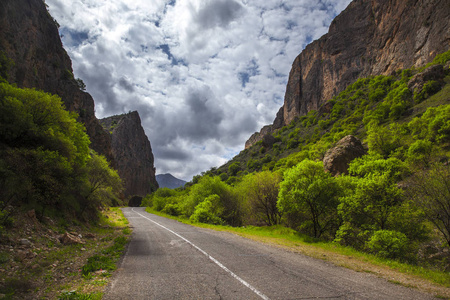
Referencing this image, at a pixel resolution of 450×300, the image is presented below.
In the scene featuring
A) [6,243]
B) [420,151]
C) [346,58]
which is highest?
[346,58]

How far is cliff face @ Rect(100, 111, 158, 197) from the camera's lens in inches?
4582

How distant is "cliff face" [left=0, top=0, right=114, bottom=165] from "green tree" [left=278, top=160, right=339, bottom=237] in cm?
4007

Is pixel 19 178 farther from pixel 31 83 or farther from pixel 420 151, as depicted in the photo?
pixel 420 151

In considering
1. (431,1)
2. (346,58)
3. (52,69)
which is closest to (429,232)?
(52,69)

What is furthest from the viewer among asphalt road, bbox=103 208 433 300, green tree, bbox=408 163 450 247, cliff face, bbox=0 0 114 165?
cliff face, bbox=0 0 114 165

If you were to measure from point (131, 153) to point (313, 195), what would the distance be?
127 m

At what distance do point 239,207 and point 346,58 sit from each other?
328ft

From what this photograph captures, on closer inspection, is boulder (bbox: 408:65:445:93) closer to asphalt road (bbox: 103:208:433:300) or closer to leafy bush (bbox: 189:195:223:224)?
leafy bush (bbox: 189:195:223:224)

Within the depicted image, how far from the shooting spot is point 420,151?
27156 millimetres

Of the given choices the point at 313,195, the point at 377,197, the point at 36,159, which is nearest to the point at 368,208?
the point at 377,197

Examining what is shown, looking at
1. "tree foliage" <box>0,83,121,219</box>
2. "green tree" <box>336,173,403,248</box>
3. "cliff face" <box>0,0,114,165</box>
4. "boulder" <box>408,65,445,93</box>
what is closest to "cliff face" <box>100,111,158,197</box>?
"cliff face" <box>0,0,114,165</box>

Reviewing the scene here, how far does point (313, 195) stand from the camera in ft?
52.1

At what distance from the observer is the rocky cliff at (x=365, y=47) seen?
189ft

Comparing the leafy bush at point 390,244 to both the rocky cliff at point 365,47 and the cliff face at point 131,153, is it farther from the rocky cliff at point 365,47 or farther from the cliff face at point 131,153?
the cliff face at point 131,153
